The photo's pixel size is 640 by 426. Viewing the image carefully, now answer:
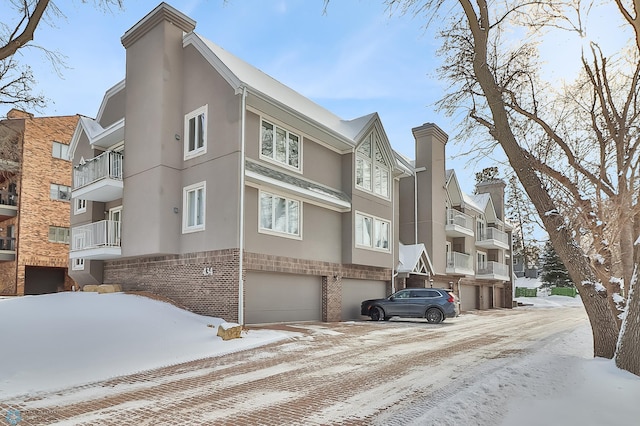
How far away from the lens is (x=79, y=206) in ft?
74.2

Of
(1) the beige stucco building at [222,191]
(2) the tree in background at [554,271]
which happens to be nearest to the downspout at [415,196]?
(1) the beige stucco building at [222,191]

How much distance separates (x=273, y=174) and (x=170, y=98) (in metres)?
5.01

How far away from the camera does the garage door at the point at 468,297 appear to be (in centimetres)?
3322

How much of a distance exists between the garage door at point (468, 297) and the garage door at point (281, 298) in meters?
17.3

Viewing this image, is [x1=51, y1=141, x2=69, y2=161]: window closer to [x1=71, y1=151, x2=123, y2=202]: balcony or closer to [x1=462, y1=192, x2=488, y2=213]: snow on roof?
[x1=71, y1=151, x2=123, y2=202]: balcony

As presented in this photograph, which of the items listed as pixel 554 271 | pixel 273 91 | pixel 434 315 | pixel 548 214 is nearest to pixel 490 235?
pixel 434 315

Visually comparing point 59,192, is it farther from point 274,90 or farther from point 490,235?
point 490,235

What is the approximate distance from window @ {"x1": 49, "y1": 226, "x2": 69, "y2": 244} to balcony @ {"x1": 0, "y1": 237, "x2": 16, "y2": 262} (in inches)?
81.6

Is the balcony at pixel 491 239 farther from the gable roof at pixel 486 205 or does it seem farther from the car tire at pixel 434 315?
the car tire at pixel 434 315

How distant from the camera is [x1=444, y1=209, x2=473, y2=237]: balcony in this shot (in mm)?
31094

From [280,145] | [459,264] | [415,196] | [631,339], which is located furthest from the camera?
[459,264]

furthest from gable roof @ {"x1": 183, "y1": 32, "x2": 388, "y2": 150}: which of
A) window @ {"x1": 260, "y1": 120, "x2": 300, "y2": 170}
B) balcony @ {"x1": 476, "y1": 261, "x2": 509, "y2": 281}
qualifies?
balcony @ {"x1": 476, "y1": 261, "x2": 509, "y2": 281}

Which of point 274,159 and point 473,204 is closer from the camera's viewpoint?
point 274,159

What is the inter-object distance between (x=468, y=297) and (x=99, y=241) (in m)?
25.7
